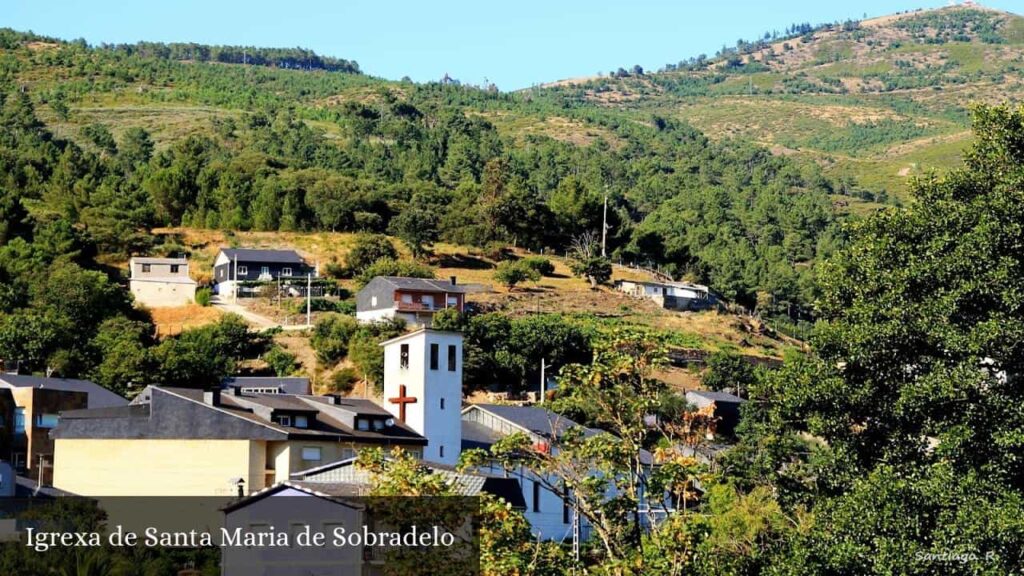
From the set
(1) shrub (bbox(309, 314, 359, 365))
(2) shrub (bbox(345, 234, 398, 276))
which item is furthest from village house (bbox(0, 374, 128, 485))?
(2) shrub (bbox(345, 234, 398, 276))

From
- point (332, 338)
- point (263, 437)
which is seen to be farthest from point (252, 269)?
point (263, 437)

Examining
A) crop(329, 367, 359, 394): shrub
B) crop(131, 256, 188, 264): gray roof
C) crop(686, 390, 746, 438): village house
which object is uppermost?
crop(131, 256, 188, 264): gray roof

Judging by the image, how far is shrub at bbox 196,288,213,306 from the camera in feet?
331

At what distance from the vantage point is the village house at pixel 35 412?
5825 cm

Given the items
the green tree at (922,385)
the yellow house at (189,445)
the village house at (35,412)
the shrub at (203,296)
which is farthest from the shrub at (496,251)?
the green tree at (922,385)

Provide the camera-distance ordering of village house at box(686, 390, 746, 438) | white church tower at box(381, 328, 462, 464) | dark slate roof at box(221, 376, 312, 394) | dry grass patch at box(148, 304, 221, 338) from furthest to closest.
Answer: dry grass patch at box(148, 304, 221, 338), village house at box(686, 390, 746, 438), dark slate roof at box(221, 376, 312, 394), white church tower at box(381, 328, 462, 464)

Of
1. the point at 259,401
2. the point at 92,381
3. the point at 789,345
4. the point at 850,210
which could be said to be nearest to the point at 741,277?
the point at 789,345

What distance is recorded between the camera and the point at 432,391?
52281 millimetres

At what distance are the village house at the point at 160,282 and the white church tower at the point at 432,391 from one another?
164 feet

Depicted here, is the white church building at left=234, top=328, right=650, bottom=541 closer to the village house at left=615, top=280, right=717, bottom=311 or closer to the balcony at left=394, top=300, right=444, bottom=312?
the balcony at left=394, top=300, right=444, bottom=312

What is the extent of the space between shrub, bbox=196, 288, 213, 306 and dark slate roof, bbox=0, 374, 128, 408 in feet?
122

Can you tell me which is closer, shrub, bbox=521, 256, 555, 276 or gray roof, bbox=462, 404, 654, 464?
gray roof, bbox=462, 404, 654, 464

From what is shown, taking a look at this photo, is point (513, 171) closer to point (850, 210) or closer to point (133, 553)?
point (850, 210)

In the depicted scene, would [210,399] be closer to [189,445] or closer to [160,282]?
[189,445]
